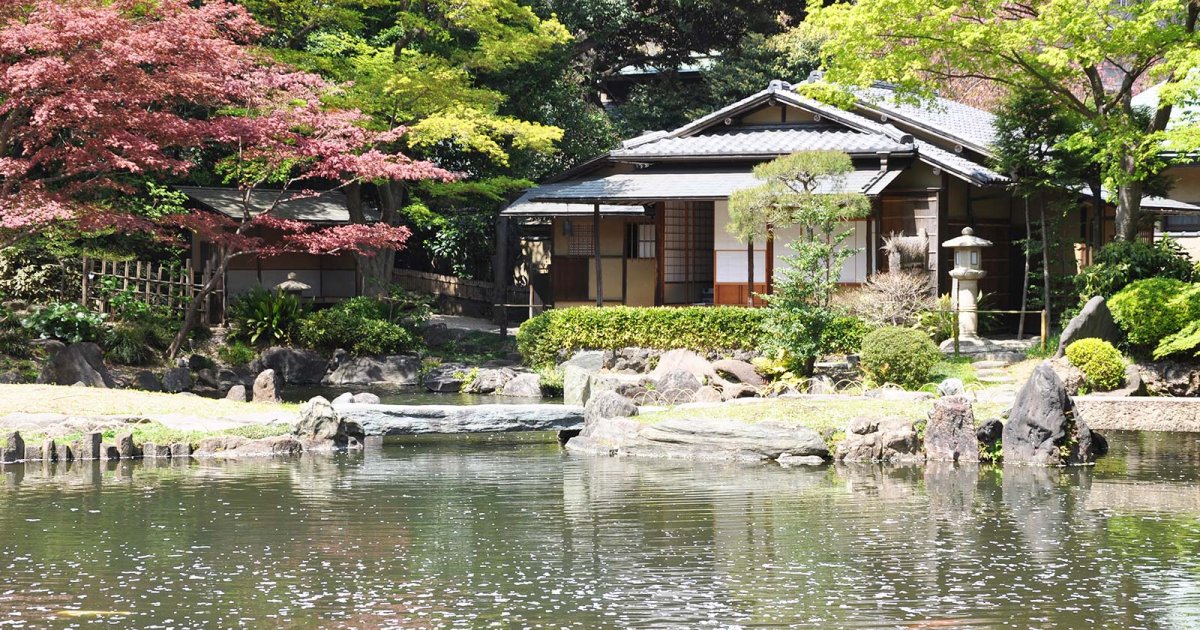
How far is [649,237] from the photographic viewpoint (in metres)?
33.0

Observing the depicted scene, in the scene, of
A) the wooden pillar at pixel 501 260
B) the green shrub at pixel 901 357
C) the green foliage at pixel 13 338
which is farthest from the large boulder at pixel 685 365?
the green foliage at pixel 13 338

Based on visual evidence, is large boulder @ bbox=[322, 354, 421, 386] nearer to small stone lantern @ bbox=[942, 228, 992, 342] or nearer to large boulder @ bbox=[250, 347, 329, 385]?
large boulder @ bbox=[250, 347, 329, 385]

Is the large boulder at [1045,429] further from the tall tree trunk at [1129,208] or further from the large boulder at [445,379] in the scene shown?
the large boulder at [445,379]

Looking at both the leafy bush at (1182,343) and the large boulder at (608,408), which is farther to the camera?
the leafy bush at (1182,343)

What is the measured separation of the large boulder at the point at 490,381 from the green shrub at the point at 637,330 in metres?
1.20

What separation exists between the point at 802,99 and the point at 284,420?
16048mm

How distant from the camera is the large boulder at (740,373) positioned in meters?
22.9

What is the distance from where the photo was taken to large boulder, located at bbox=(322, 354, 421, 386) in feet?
91.1

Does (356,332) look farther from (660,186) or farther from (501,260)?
(501,260)

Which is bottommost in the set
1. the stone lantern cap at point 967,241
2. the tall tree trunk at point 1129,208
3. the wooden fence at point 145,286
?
the wooden fence at point 145,286

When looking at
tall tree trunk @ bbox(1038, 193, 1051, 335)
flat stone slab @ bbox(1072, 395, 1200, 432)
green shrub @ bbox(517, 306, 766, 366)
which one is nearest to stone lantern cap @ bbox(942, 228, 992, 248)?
tall tree trunk @ bbox(1038, 193, 1051, 335)

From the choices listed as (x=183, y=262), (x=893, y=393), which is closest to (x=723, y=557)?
(x=893, y=393)

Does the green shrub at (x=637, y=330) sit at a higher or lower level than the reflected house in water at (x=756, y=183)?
lower

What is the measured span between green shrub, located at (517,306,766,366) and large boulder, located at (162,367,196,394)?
6.63 m
